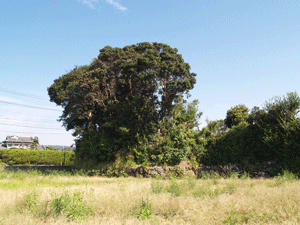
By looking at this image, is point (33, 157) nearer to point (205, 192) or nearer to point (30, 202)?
point (30, 202)

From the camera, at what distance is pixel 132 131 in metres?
18.7

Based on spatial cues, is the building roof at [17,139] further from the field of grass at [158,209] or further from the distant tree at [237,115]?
the field of grass at [158,209]

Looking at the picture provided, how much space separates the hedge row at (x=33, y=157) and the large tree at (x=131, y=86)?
60.6 ft

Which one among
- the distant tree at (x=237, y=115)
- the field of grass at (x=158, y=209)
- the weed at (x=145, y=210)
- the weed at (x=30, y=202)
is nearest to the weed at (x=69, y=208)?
the field of grass at (x=158, y=209)

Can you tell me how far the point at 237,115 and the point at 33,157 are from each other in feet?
107

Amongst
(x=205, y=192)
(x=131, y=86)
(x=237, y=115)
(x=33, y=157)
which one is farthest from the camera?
(x=33, y=157)

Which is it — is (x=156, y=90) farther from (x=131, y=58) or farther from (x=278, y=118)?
(x=278, y=118)

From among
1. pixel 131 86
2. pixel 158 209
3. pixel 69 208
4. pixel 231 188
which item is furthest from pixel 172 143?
pixel 69 208

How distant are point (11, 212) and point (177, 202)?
15.9 ft

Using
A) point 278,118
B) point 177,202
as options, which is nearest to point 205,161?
point 278,118

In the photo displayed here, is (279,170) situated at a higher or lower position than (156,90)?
lower

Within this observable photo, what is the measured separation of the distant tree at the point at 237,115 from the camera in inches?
1254

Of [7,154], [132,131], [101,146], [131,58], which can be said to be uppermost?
[131,58]

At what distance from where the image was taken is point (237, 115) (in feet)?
105
